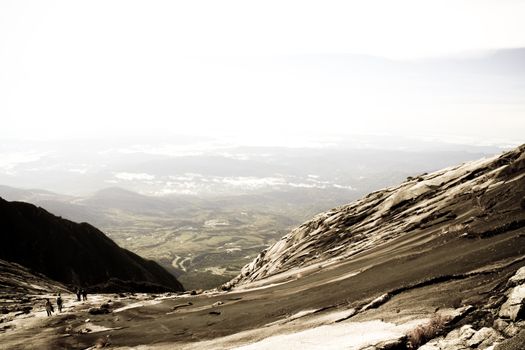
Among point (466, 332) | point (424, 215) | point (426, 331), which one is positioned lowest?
point (426, 331)

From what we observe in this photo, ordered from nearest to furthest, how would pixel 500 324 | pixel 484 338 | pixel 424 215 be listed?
pixel 484 338, pixel 500 324, pixel 424 215

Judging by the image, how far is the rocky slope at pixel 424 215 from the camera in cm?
3444

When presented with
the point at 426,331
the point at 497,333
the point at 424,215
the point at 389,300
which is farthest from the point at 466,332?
the point at 424,215

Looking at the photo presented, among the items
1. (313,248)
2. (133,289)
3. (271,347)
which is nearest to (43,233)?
(133,289)

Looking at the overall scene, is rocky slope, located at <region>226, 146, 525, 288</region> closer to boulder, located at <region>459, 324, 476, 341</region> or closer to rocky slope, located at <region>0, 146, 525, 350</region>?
rocky slope, located at <region>0, 146, 525, 350</region>

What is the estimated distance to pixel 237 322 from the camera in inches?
1244

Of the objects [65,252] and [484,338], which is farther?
[65,252]

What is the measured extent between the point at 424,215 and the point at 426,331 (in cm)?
3172

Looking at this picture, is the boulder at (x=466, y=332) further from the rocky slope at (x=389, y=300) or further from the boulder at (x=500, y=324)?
the boulder at (x=500, y=324)

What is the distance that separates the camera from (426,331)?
18.1 meters

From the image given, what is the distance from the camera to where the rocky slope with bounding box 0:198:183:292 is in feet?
352

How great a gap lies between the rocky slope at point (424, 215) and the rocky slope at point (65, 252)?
54236mm

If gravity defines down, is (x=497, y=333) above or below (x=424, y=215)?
below

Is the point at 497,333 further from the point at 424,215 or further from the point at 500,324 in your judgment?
the point at 424,215
